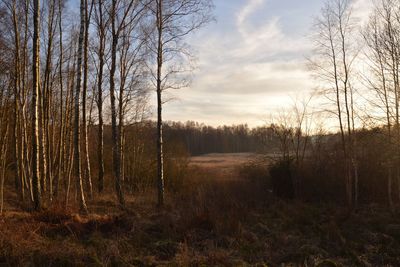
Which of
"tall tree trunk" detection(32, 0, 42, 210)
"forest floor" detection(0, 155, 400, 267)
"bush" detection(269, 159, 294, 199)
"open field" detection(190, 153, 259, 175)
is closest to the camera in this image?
"forest floor" detection(0, 155, 400, 267)

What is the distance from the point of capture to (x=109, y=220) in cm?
1006

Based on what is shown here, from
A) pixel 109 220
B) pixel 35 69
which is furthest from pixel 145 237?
pixel 35 69

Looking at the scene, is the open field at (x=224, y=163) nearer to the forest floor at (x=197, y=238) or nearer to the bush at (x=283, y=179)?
the bush at (x=283, y=179)

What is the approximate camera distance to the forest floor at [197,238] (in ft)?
23.4

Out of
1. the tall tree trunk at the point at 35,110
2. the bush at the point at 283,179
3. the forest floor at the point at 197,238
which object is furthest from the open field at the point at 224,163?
the tall tree trunk at the point at 35,110

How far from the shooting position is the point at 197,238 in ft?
30.4

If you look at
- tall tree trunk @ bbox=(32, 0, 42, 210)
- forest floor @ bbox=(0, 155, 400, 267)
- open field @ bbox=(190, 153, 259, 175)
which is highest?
tall tree trunk @ bbox=(32, 0, 42, 210)

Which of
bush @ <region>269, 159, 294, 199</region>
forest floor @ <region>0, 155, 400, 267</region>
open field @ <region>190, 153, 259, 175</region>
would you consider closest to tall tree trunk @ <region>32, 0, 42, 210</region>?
forest floor @ <region>0, 155, 400, 267</region>

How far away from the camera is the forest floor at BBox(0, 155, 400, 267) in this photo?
712 cm

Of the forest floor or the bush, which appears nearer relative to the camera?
the forest floor

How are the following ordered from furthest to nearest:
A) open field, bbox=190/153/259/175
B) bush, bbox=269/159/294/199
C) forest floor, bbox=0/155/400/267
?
1. open field, bbox=190/153/259/175
2. bush, bbox=269/159/294/199
3. forest floor, bbox=0/155/400/267

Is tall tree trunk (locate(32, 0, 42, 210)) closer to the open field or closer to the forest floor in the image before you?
the forest floor

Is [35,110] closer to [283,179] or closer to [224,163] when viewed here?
[283,179]

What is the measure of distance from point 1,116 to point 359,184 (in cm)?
1798
